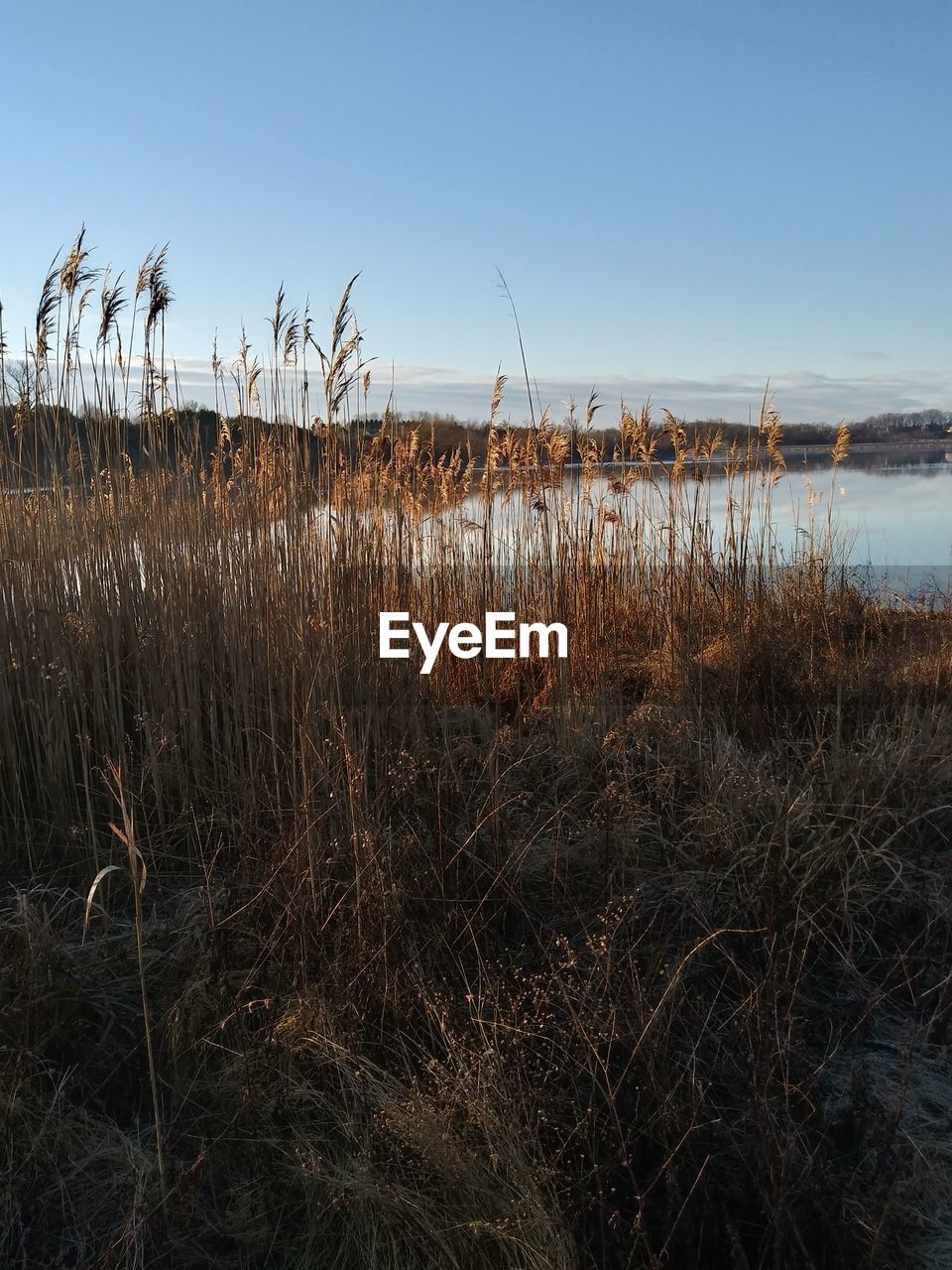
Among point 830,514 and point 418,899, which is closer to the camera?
point 418,899

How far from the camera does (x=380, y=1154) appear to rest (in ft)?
5.32

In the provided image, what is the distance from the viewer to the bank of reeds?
5.07 ft

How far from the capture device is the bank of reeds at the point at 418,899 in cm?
155

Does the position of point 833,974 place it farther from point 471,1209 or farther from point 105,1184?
point 105,1184

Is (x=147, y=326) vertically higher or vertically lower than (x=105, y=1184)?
higher

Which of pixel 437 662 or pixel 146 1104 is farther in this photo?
pixel 437 662

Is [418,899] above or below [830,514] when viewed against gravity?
below

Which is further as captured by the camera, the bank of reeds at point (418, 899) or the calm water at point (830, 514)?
the calm water at point (830, 514)

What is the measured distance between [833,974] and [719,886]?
308 mm

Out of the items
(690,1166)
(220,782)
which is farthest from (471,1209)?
(220,782)

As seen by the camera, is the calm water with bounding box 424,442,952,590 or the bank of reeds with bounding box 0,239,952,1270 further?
the calm water with bounding box 424,442,952,590

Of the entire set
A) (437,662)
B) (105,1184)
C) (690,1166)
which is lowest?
(105,1184)

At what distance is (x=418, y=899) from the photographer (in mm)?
2113

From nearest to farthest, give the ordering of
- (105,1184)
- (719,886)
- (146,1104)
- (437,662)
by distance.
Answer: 1. (105,1184)
2. (146,1104)
3. (719,886)
4. (437,662)
